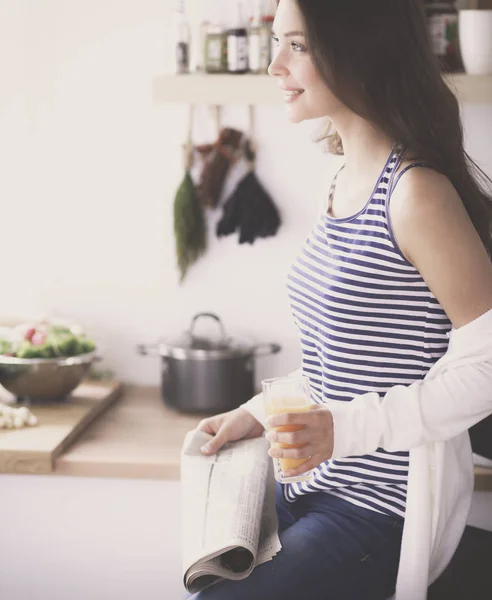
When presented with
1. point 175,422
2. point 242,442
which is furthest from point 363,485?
point 175,422

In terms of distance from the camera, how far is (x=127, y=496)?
6.15 feet

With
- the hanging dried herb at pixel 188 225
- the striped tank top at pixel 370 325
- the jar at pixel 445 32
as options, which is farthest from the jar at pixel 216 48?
the striped tank top at pixel 370 325

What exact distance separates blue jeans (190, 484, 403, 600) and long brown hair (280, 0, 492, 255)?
0.50m

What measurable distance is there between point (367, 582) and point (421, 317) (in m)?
0.40

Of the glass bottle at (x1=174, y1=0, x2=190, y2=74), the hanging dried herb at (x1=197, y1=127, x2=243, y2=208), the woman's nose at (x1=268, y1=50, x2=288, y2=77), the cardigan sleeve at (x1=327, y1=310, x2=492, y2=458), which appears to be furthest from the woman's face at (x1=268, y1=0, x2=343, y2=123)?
the hanging dried herb at (x1=197, y1=127, x2=243, y2=208)

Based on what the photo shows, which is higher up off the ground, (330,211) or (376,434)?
(330,211)

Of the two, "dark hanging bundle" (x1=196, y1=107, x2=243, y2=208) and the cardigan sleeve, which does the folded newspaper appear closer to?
the cardigan sleeve

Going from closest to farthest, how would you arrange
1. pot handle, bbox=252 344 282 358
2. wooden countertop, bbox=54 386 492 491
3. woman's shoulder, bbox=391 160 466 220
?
woman's shoulder, bbox=391 160 466 220
wooden countertop, bbox=54 386 492 491
pot handle, bbox=252 344 282 358

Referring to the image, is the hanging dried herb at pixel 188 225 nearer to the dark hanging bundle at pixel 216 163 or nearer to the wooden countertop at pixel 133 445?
the dark hanging bundle at pixel 216 163

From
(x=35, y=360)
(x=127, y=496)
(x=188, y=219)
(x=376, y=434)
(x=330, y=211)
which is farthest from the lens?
(x=188, y=219)

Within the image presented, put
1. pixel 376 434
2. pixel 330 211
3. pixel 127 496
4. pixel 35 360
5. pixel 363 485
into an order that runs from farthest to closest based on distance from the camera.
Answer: pixel 35 360 < pixel 127 496 < pixel 330 211 < pixel 363 485 < pixel 376 434

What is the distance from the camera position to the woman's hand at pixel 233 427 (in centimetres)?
146

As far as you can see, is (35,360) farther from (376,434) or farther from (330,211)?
(376,434)

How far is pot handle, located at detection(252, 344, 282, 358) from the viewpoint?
2.17 m
